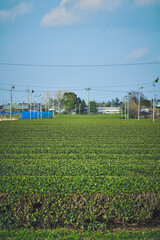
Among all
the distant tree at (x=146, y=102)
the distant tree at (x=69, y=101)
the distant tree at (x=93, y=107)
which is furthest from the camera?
the distant tree at (x=93, y=107)

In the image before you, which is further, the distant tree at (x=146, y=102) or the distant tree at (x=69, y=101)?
the distant tree at (x=69, y=101)

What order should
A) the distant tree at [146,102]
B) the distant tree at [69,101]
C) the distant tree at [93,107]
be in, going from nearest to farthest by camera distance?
the distant tree at [146,102]
the distant tree at [69,101]
the distant tree at [93,107]

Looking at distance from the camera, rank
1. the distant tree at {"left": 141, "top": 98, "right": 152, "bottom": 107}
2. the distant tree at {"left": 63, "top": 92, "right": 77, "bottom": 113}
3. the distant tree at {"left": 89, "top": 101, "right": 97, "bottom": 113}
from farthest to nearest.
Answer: the distant tree at {"left": 89, "top": 101, "right": 97, "bottom": 113}
the distant tree at {"left": 63, "top": 92, "right": 77, "bottom": 113}
the distant tree at {"left": 141, "top": 98, "right": 152, "bottom": 107}

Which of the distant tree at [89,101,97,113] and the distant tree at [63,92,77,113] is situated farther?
the distant tree at [89,101,97,113]

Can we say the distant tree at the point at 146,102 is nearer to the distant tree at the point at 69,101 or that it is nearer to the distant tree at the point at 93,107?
the distant tree at the point at 93,107

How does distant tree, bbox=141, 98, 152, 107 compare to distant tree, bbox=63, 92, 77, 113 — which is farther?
distant tree, bbox=63, 92, 77, 113

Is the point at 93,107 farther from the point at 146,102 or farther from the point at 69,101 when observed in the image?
the point at 146,102

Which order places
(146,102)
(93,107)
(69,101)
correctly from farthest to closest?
(93,107) < (69,101) < (146,102)

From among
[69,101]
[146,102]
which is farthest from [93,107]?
[146,102]

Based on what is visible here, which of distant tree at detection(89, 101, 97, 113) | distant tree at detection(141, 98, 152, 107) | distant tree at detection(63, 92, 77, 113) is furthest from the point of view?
distant tree at detection(89, 101, 97, 113)

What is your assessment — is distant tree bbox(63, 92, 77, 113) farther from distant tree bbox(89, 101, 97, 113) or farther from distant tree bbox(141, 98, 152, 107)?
distant tree bbox(141, 98, 152, 107)

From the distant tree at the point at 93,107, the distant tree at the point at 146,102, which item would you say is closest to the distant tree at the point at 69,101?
the distant tree at the point at 93,107

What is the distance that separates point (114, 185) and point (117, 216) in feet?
2.13

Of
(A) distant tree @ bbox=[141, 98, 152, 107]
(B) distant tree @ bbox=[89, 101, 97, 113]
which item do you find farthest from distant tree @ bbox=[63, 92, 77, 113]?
(A) distant tree @ bbox=[141, 98, 152, 107]
